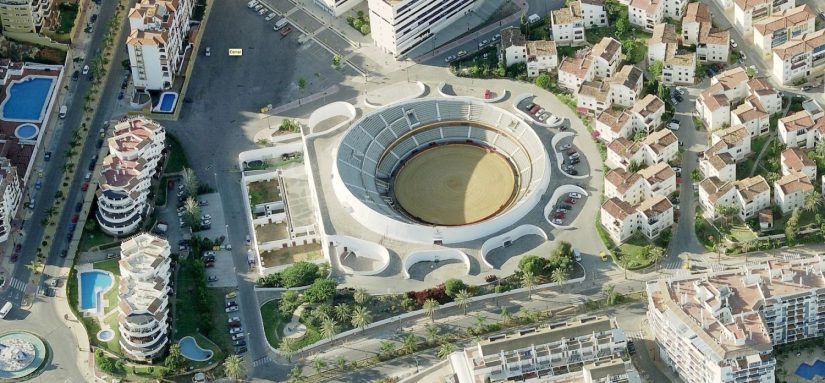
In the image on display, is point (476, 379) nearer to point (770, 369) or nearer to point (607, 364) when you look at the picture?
point (607, 364)

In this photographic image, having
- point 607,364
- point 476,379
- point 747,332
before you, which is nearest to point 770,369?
point 747,332

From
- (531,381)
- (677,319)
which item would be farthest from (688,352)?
(531,381)

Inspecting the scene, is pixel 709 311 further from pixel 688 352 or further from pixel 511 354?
pixel 511 354

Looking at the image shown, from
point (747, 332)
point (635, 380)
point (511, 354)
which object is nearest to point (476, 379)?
point (511, 354)

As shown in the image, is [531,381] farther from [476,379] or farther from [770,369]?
[770,369]

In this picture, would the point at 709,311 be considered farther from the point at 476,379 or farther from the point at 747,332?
the point at 476,379
